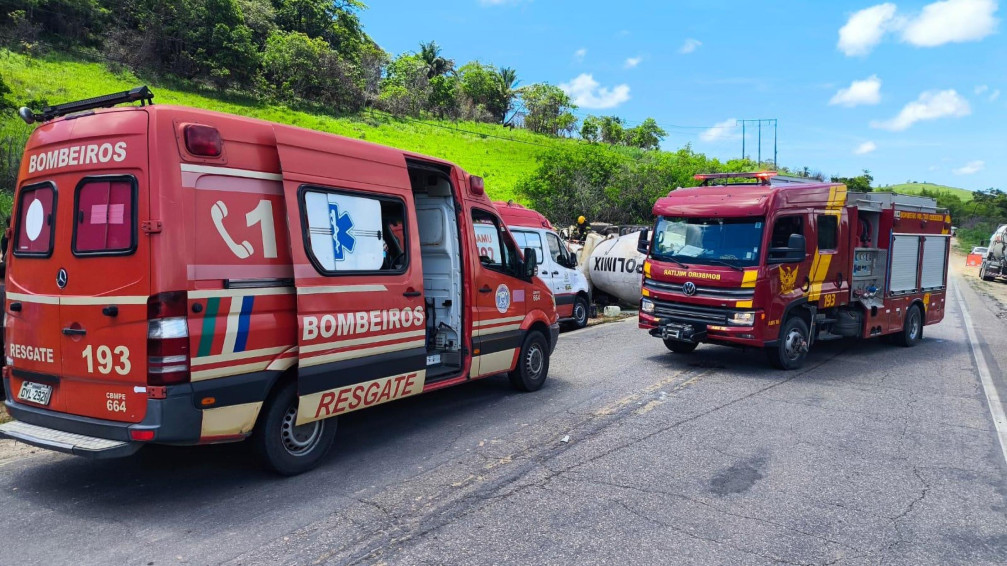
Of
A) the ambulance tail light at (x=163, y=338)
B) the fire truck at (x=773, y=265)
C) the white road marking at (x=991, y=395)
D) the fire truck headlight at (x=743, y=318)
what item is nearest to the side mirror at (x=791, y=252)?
the fire truck at (x=773, y=265)

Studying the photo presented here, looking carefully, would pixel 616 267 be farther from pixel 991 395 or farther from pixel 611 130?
pixel 611 130

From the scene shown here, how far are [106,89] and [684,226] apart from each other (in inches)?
1289

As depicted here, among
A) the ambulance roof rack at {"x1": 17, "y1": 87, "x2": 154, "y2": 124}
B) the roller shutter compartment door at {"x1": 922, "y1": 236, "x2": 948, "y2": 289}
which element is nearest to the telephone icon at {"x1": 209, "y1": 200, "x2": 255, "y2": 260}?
the ambulance roof rack at {"x1": 17, "y1": 87, "x2": 154, "y2": 124}

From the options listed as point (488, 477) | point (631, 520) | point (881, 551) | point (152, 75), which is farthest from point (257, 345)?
point (152, 75)

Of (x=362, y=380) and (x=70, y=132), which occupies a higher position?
(x=70, y=132)

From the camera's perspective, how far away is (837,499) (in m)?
4.95

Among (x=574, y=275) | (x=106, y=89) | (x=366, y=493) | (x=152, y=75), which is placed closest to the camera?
(x=366, y=493)

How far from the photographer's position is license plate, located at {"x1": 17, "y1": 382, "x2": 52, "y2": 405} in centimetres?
472

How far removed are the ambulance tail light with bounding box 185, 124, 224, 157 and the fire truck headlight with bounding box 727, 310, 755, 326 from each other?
23.0 ft

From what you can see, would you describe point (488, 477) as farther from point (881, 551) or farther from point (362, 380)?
point (881, 551)

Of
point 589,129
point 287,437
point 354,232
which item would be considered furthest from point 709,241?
point 589,129

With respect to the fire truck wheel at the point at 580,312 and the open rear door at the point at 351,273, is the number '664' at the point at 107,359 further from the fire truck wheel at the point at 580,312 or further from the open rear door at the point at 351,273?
the fire truck wheel at the point at 580,312

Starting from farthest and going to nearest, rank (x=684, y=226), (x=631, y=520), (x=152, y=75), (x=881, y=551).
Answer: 1. (x=152, y=75)
2. (x=684, y=226)
3. (x=631, y=520)
4. (x=881, y=551)

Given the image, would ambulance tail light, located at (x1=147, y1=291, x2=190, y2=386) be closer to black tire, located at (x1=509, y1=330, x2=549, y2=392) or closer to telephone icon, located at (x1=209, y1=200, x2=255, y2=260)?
telephone icon, located at (x1=209, y1=200, x2=255, y2=260)
